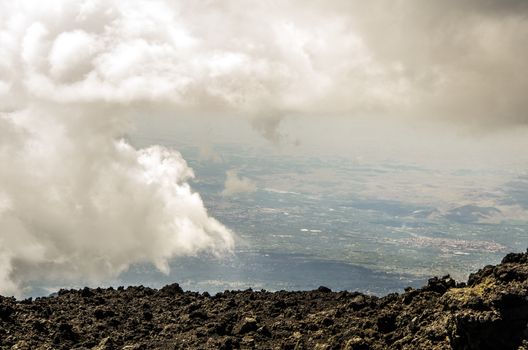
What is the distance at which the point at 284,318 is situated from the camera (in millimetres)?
26359

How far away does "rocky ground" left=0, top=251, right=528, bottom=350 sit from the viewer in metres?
15.9

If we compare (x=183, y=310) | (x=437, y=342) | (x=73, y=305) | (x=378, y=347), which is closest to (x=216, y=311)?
(x=183, y=310)

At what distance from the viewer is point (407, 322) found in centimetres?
2047

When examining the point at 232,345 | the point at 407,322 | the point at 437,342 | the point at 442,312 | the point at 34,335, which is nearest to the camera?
the point at 437,342

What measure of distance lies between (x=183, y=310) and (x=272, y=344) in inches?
337

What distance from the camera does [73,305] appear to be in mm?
31266

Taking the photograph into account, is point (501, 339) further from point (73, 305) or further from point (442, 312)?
point (73, 305)

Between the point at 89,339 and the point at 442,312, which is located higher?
the point at 442,312

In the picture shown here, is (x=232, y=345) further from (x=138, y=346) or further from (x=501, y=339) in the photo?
(x=501, y=339)

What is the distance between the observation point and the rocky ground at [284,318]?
52.2 feet

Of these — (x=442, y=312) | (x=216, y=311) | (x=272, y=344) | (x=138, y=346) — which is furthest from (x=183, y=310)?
(x=442, y=312)

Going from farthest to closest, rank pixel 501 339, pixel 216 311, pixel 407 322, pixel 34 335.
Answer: pixel 216 311 < pixel 34 335 < pixel 407 322 < pixel 501 339

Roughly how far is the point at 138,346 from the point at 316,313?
28.7ft

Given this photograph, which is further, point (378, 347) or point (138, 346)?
point (138, 346)
